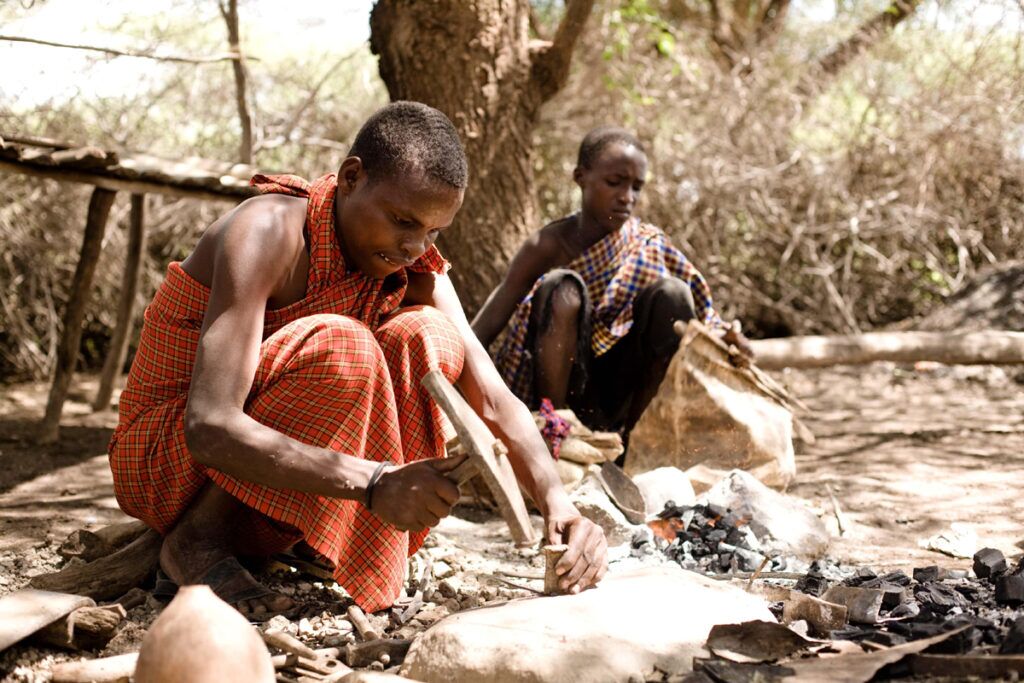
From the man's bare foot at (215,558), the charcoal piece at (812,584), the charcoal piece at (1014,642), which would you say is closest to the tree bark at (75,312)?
the man's bare foot at (215,558)

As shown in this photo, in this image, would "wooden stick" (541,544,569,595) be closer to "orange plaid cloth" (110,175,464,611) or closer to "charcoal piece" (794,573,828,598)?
"orange plaid cloth" (110,175,464,611)

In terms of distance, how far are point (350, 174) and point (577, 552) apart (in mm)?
1069

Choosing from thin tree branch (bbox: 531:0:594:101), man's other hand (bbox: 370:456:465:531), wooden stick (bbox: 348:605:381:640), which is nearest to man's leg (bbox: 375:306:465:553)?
wooden stick (bbox: 348:605:381:640)

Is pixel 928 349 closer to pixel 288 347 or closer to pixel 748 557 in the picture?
pixel 748 557

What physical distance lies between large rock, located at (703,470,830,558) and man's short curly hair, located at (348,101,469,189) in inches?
56.3

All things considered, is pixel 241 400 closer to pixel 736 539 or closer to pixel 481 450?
pixel 481 450

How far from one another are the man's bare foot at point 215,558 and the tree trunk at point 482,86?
216 cm

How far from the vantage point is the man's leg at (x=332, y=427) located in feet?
7.95

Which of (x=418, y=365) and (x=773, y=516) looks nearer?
(x=418, y=365)

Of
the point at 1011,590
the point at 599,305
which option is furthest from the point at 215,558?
the point at 599,305

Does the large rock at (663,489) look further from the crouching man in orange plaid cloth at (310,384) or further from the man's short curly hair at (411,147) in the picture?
the man's short curly hair at (411,147)

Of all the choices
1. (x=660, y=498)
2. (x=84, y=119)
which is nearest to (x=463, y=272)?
(x=660, y=498)

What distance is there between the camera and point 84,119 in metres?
6.45

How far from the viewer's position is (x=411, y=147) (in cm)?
246
